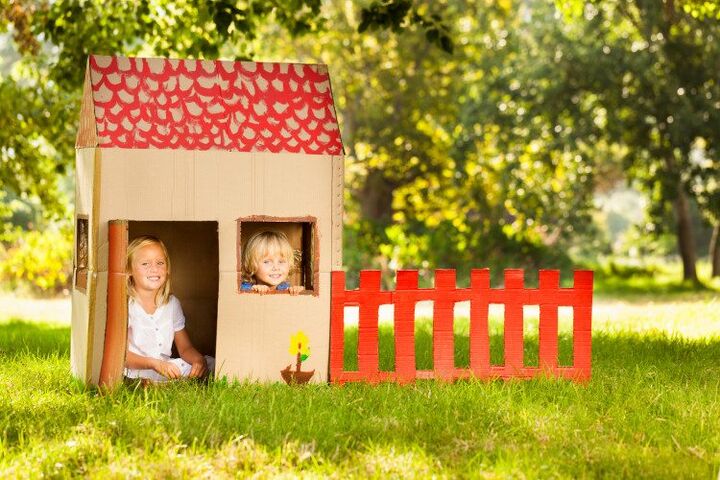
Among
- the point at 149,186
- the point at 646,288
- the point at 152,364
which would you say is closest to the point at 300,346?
the point at 152,364

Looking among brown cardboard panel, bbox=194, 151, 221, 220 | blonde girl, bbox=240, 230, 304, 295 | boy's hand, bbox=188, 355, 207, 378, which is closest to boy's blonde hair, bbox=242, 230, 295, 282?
blonde girl, bbox=240, 230, 304, 295

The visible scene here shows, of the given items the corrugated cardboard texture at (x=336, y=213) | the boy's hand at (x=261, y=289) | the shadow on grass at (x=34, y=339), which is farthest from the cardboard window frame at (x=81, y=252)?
the corrugated cardboard texture at (x=336, y=213)

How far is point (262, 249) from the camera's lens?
275 inches

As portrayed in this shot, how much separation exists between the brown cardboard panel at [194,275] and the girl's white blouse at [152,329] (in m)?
0.78

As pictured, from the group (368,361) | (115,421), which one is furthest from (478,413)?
(115,421)

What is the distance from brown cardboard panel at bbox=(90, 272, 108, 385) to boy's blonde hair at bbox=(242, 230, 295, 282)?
0.99m

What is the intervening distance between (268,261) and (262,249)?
102 millimetres

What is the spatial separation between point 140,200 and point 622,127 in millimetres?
15074

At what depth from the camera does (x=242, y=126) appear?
22.1ft

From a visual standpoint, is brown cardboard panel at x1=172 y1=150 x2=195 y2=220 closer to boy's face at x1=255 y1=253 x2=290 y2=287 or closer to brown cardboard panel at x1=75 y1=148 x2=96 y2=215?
brown cardboard panel at x1=75 y1=148 x2=96 y2=215

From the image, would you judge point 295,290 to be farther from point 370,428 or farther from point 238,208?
point 370,428

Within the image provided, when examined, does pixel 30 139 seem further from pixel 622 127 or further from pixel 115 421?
pixel 622 127

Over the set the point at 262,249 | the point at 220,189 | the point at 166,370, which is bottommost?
the point at 166,370

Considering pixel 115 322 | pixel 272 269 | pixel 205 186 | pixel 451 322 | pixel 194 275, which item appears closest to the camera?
pixel 115 322
